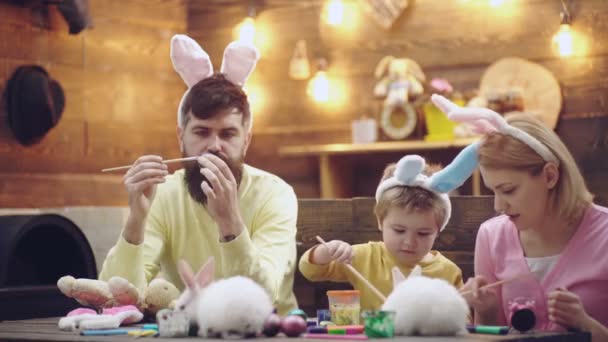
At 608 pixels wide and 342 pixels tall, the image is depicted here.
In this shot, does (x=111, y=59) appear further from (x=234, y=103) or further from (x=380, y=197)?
(x=380, y=197)

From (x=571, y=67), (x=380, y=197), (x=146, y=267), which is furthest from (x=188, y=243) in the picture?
Result: (x=571, y=67)

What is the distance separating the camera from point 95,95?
540 cm

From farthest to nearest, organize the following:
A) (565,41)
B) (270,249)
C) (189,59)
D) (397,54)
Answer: (397,54) < (565,41) < (189,59) < (270,249)

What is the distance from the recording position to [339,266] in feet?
8.50

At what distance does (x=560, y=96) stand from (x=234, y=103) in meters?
2.70

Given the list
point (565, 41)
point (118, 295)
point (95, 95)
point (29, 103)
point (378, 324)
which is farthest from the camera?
point (95, 95)

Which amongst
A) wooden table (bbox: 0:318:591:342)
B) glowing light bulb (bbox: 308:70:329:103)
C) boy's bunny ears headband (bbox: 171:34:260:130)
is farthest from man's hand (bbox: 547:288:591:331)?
glowing light bulb (bbox: 308:70:329:103)

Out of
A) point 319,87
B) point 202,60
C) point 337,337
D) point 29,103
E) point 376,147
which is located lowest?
point 337,337

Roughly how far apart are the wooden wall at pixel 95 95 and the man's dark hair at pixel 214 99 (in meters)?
2.33

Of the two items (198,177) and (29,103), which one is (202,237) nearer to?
(198,177)

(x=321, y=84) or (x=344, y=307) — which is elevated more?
(x=321, y=84)

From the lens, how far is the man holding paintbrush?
2.60 metres

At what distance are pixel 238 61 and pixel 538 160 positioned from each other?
38.2 inches

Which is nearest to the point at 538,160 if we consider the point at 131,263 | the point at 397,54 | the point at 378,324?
the point at 378,324
